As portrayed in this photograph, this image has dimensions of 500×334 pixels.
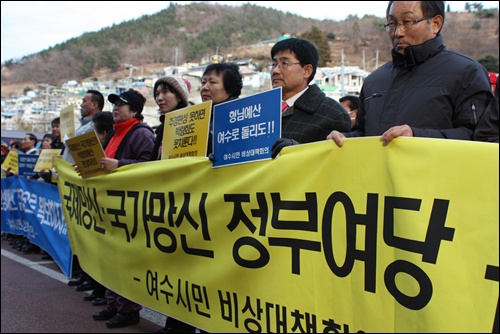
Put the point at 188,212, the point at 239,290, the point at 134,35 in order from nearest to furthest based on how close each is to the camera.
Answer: the point at 239,290
the point at 188,212
the point at 134,35

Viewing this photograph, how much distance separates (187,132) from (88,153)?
3.59 feet

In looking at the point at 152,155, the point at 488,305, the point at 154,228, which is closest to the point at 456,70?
the point at 488,305

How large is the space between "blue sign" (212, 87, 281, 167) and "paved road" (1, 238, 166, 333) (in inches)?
80.9

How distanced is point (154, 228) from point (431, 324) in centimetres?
192

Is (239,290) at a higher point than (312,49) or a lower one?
lower

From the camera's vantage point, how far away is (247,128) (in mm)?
2600

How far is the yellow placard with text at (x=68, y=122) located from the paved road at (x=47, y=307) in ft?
5.43

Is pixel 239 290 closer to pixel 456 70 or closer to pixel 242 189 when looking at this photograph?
pixel 242 189

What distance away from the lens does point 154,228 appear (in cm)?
321

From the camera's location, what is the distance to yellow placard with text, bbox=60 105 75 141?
5.46m

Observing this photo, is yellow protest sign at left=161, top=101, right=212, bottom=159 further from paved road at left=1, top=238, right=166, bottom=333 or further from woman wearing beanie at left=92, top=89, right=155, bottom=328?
paved road at left=1, top=238, right=166, bottom=333

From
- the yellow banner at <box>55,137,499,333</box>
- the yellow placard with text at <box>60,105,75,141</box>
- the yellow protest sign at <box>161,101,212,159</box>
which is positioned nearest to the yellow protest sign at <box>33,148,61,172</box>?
the yellow placard with text at <box>60,105,75,141</box>

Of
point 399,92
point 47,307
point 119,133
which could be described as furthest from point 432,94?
point 47,307

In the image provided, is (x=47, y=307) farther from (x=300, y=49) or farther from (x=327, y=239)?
(x=327, y=239)
